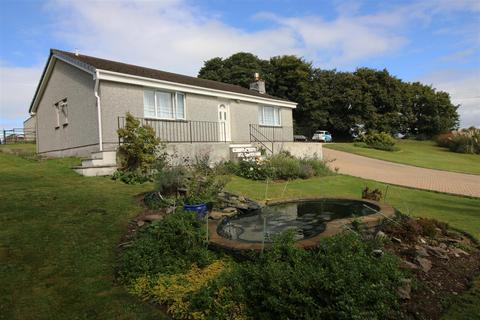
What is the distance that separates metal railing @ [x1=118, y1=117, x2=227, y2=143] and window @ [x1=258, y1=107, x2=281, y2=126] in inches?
144

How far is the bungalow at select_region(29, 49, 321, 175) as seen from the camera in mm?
13344

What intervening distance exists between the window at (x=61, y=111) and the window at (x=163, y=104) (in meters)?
4.26

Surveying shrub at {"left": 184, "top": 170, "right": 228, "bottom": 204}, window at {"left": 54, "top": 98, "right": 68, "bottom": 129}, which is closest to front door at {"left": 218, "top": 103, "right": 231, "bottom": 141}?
window at {"left": 54, "top": 98, "right": 68, "bottom": 129}

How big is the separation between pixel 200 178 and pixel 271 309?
19.0 ft

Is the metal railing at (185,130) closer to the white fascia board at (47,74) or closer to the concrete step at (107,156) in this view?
the concrete step at (107,156)

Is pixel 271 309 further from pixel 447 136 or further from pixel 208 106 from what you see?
pixel 447 136

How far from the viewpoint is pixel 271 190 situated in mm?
11711

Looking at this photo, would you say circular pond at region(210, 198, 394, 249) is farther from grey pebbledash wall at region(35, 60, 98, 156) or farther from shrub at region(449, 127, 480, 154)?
shrub at region(449, 127, 480, 154)

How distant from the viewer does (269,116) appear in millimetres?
22281

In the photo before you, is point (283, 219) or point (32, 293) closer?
point (32, 293)

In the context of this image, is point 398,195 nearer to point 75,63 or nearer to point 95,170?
point 95,170

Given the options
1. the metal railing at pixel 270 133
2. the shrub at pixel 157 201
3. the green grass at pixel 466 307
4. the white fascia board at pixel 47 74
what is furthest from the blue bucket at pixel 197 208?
the metal railing at pixel 270 133

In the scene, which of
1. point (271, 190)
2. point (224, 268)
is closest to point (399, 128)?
point (271, 190)

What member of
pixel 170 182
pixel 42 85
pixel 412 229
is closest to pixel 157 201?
pixel 170 182
